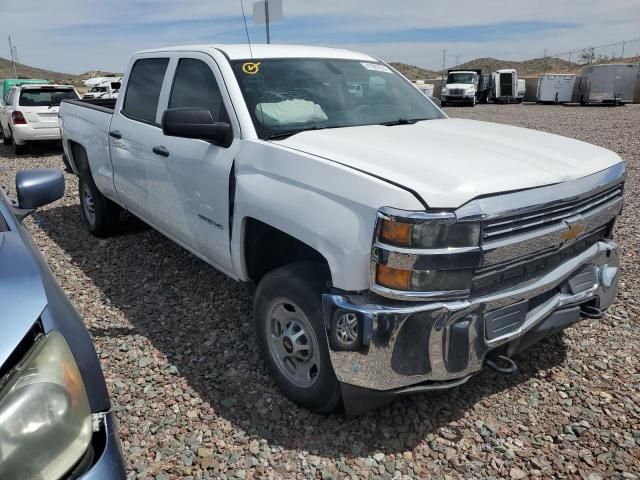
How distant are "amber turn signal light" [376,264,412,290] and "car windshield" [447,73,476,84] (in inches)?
1342

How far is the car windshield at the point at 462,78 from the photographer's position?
33.5m

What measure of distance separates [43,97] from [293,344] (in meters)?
12.4

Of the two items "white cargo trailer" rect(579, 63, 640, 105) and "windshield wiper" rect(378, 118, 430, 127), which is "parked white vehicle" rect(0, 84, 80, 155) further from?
"white cargo trailer" rect(579, 63, 640, 105)

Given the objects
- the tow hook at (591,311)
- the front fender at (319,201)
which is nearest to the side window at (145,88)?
the front fender at (319,201)

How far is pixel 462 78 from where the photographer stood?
33.7 meters

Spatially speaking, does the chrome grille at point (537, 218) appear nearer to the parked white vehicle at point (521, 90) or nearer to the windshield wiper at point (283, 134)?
the windshield wiper at point (283, 134)

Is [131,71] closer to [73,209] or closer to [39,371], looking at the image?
[73,209]

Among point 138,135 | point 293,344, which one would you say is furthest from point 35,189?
point 138,135

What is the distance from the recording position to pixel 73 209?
7113mm

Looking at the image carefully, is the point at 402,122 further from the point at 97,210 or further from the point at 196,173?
the point at 97,210

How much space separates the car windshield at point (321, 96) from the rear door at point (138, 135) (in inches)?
40.2

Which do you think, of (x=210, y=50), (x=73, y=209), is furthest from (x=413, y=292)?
(x=73, y=209)

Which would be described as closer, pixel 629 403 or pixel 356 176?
pixel 356 176

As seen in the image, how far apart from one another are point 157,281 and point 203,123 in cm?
207
